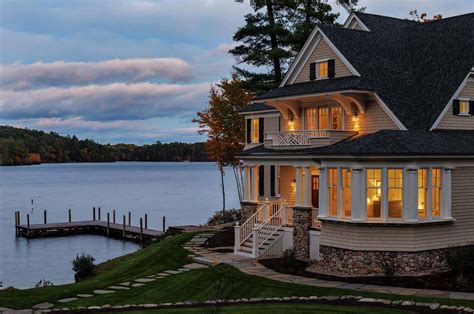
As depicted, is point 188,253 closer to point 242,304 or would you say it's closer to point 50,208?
point 242,304

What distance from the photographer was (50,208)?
9206 centimetres

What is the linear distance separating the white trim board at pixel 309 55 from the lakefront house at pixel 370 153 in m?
0.05

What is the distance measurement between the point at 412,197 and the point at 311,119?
8533 mm

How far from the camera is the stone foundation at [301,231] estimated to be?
25891 millimetres

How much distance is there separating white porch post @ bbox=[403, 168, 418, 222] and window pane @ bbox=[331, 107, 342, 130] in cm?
622

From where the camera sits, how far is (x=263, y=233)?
27.8 meters

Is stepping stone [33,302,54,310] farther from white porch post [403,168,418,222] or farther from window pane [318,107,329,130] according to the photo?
window pane [318,107,329,130]

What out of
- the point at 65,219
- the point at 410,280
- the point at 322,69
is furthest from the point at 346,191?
the point at 65,219

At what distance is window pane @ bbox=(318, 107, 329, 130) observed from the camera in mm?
→ 28484

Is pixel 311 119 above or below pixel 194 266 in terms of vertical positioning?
above

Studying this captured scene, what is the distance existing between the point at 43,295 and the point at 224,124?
30915mm

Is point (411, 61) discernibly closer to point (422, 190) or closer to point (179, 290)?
point (422, 190)

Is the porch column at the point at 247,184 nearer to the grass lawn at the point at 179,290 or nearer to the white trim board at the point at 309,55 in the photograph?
the white trim board at the point at 309,55

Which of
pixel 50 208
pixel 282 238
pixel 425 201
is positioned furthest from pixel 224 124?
pixel 50 208
